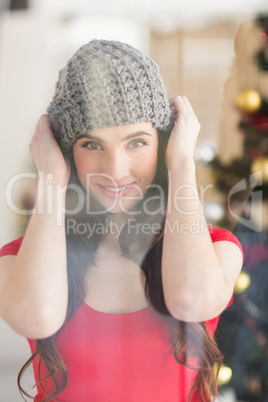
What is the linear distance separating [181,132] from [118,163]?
11 centimetres

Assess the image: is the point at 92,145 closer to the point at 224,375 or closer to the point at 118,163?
the point at 118,163

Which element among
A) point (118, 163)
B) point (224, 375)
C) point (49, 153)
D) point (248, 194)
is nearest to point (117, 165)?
point (118, 163)

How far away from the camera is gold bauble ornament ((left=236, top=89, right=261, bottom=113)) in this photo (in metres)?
0.66

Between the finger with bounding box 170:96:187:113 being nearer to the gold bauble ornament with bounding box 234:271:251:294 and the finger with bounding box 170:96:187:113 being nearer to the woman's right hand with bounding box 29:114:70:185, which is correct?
the woman's right hand with bounding box 29:114:70:185

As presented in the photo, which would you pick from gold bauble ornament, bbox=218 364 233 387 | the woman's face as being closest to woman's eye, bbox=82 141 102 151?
the woman's face

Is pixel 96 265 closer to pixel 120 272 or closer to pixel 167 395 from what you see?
pixel 120 272

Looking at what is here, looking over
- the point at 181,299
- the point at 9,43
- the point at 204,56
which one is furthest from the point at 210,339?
the point at 9,43

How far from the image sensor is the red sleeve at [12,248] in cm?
60

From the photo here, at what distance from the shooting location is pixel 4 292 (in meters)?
0.59

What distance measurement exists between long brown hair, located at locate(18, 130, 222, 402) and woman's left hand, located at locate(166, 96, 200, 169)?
0.05 feet

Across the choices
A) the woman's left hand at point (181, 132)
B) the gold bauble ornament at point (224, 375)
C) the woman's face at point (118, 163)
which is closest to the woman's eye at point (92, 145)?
the woman's face at point (118, 163)

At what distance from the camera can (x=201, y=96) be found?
0.63 meters

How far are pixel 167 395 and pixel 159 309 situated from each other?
0.14 meters

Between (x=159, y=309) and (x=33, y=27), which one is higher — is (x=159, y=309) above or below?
below
